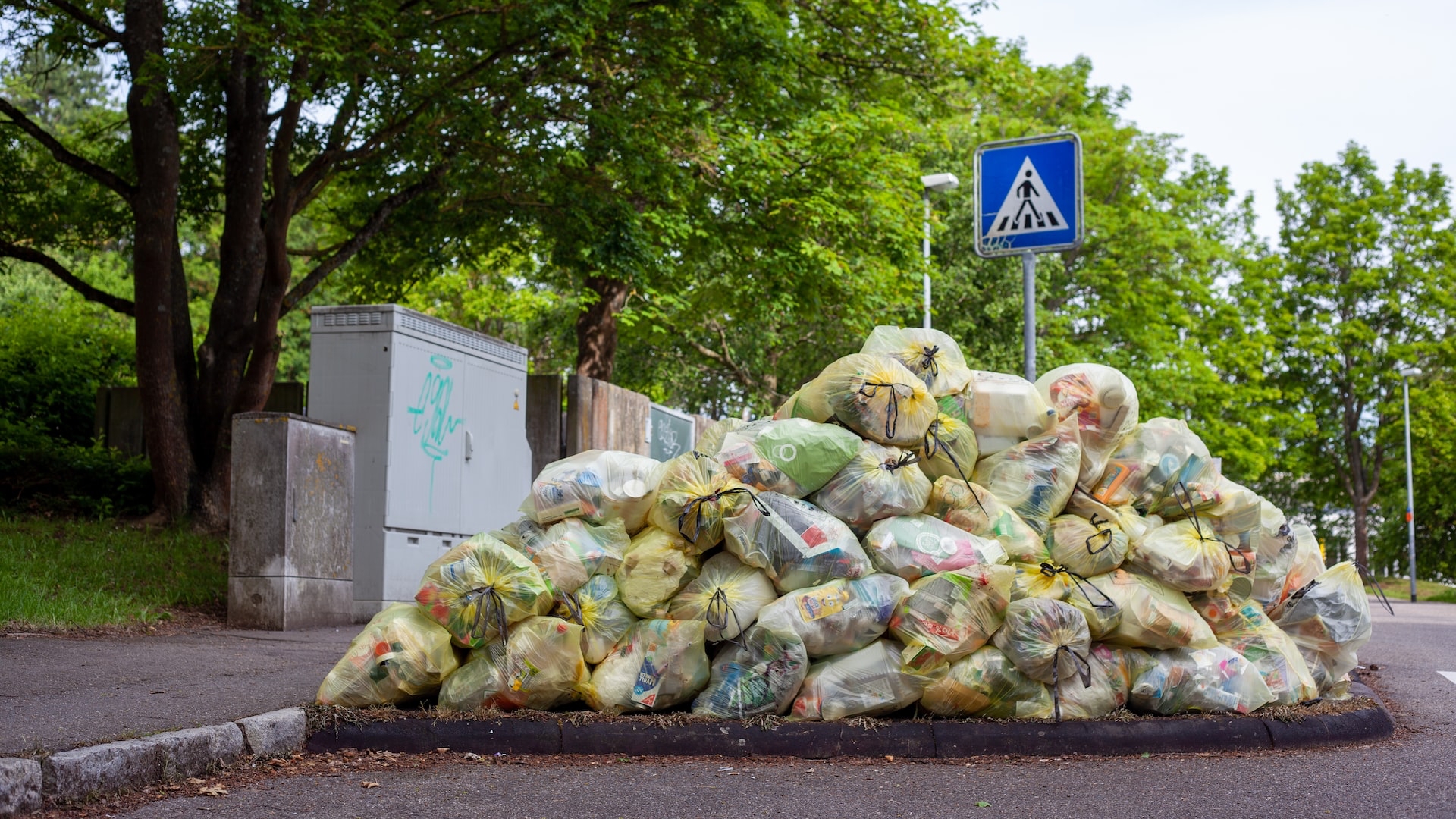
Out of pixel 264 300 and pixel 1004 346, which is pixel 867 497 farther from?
pixel 1004 346

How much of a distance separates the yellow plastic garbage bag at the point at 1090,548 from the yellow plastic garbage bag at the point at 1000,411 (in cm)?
53

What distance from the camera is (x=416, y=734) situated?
16.6 feet

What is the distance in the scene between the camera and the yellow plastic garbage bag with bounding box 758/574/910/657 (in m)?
5.14

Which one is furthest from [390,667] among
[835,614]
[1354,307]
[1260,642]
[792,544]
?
[1354,307]

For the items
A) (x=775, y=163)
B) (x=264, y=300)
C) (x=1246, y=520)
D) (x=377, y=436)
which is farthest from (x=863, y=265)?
(x=1246, y=520)

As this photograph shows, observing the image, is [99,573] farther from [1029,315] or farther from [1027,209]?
[1027,209]

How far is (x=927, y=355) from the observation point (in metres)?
5.97

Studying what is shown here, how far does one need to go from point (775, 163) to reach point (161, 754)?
12.4 meters

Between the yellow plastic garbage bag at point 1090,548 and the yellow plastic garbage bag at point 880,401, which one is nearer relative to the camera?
the yellow plastic garbage bag at point 1090,548

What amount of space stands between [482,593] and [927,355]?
240 centimetres

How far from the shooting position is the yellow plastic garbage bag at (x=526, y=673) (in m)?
5.22

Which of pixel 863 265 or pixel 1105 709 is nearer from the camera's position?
pixel 1105 709

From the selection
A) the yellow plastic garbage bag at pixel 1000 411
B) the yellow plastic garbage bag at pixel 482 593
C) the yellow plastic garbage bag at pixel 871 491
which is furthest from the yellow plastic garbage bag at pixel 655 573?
the yellow plastic garbage bag at pixel 1000 411

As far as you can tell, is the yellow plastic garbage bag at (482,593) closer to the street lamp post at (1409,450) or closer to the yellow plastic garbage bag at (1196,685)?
the yellow plastic garbage bag at (1196,685)
